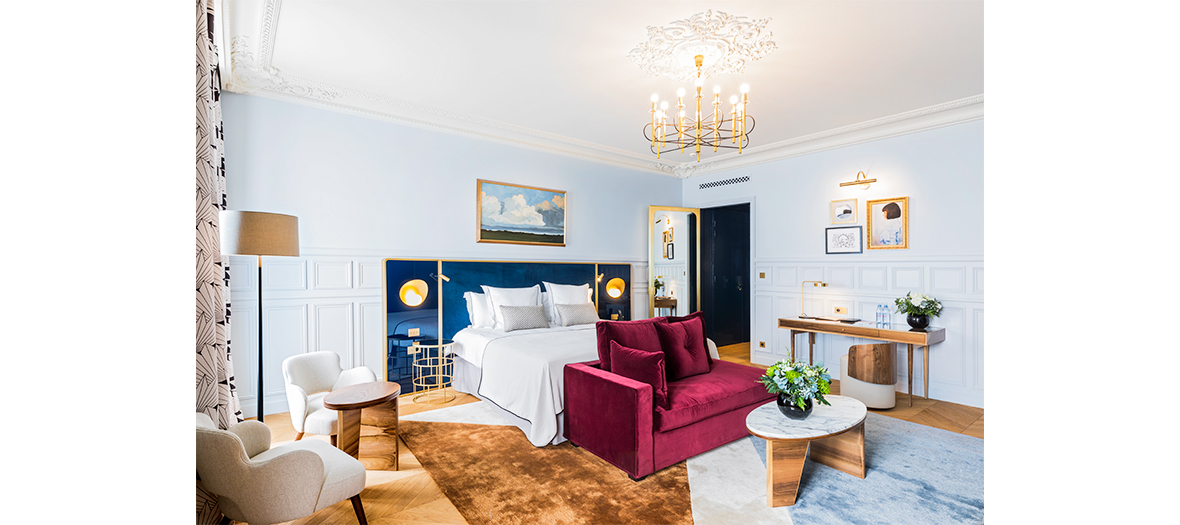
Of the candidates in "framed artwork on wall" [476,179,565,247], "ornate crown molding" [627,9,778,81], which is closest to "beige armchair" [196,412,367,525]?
"ornate crown molding" [627,9,778,81]

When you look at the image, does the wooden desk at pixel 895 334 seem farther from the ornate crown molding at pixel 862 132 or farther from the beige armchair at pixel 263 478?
the beige armchair at pixel 263 478

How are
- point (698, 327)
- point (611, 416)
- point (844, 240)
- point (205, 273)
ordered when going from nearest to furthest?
point (205, 273) < point (611, 416) < point (698, 327) < point (844, 240)

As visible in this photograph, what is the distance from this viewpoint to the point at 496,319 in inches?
177

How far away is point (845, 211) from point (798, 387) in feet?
10.3

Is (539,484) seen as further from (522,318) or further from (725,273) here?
(725,273)

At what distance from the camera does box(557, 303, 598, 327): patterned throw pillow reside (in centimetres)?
472

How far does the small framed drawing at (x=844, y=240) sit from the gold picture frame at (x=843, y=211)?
86 mm

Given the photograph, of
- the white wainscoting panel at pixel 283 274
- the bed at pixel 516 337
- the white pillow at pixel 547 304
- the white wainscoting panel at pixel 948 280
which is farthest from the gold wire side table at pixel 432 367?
the white wainscoting panel at pixel 948 280

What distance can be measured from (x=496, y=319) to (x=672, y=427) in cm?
233

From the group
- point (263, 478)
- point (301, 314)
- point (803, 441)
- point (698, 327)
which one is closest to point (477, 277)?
point (301, 314)

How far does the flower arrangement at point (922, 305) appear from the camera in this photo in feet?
13.6

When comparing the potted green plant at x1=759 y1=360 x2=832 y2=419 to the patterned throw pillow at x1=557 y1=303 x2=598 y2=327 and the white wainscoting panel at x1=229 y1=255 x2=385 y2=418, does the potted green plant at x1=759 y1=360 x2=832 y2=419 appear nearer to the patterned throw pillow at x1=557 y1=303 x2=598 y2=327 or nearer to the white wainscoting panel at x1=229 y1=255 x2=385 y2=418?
the patterned throw pillow at x1=557 y1=303 x2=598 y2=327

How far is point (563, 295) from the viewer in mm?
4961
